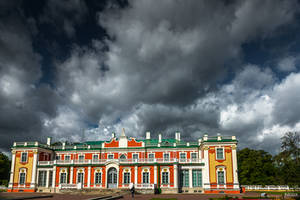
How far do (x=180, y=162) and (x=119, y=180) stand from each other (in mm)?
10774

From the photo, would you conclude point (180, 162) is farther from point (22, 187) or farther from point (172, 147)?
point (22, 187)

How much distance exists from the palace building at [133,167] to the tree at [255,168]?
1294 cm

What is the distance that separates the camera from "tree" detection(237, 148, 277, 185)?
5350cm

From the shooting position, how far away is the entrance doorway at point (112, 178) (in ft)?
148

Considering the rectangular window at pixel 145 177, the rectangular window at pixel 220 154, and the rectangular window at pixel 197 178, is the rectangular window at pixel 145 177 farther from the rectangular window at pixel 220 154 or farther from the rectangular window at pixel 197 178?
the rectangular window at pixel 220 154

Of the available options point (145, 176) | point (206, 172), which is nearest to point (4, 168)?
point (145, 176)

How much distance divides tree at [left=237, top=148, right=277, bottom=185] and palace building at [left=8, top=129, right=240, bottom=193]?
12.9 meters

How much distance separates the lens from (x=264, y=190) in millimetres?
44875

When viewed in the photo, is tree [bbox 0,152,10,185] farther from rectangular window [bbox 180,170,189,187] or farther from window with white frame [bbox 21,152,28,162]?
rectangular window [bbox 180,170,189,187]

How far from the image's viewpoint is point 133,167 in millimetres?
45438

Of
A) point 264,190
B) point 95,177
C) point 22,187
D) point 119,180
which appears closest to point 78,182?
point 95,177

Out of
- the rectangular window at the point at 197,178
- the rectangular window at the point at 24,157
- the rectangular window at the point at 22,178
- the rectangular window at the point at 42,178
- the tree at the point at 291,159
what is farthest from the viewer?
the rectangular window at the point at 24,157

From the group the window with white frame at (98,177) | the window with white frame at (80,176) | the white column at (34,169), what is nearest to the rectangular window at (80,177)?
the window with white frame at (80,176)

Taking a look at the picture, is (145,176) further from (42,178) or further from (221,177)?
(42,178)
